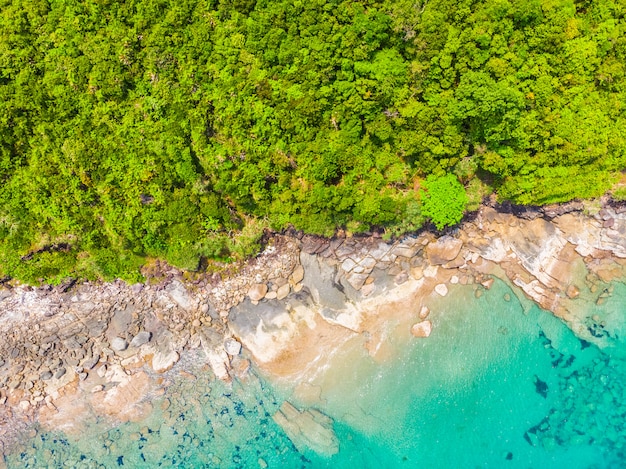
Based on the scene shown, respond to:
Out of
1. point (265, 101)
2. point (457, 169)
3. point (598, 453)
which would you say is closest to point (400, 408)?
point (598, 453)

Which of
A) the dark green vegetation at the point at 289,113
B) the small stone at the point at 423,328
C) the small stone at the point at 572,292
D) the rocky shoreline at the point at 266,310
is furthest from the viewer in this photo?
the small stone at the point at 423,328

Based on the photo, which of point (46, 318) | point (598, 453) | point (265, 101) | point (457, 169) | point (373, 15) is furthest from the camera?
point (46, 318)

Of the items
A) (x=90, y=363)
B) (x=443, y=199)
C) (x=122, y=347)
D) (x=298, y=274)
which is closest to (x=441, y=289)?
(x=443, y=199)

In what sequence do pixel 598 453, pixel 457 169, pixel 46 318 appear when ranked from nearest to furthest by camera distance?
pixel 457 169
pixel 598 453
pixel 46 318

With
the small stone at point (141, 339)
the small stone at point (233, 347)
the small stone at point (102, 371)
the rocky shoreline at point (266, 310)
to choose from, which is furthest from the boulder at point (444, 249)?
the small stone at point (102, 371)

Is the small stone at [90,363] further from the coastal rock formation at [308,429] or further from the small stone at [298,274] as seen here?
the small stone at [298,274]

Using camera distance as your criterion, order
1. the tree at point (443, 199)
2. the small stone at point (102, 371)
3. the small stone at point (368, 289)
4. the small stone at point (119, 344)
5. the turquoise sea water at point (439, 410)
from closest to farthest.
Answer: the tree at point (443, 199) < the turquoise sea water at point (439, 410) < the small stone at point (368, 289) < the small stone at point (119, 344) < the small stone at point (102, 371)

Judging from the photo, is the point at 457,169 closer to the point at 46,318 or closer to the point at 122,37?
the point at 122,37

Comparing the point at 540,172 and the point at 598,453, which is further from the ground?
the point at 540,172
